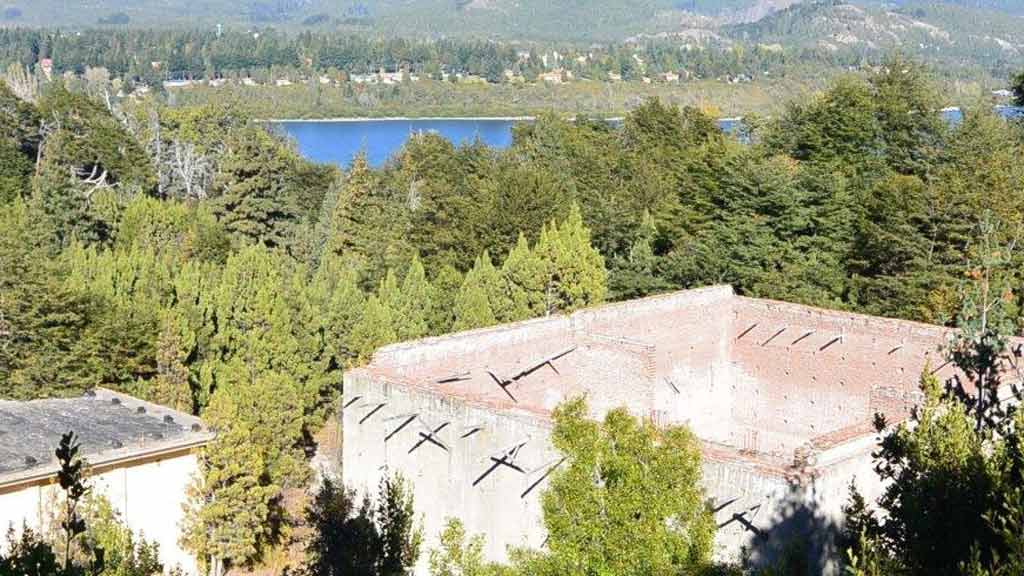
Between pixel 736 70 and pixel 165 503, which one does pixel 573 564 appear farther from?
pixel 736 70

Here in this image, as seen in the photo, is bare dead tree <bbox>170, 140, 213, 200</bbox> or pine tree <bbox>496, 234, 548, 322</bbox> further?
bare dead tree <bbox>170, 140, 213, 200</bbox>

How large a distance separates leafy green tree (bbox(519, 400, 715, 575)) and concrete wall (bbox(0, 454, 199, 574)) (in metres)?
9.08

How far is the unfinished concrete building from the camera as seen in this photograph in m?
11.8

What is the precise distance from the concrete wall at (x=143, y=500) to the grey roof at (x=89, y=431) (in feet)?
0.88

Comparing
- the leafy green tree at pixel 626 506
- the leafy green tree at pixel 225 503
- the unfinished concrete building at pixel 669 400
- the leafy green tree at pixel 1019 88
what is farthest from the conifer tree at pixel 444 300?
the leafy green tree at pixel 626 506

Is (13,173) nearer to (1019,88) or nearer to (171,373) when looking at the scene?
(171,373)

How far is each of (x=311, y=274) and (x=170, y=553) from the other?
19.2 m

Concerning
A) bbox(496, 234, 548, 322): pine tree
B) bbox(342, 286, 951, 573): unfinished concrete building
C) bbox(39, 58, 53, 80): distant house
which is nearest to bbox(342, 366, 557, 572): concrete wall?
bbox(342, 286, 951, 573): unfinished concrete building

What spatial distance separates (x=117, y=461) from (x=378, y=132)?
94.5 metres

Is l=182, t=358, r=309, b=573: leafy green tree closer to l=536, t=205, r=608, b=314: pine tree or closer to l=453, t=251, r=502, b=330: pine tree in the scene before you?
l=453, t=251, r=502, b=330: pine tree

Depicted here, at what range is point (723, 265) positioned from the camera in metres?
27.1

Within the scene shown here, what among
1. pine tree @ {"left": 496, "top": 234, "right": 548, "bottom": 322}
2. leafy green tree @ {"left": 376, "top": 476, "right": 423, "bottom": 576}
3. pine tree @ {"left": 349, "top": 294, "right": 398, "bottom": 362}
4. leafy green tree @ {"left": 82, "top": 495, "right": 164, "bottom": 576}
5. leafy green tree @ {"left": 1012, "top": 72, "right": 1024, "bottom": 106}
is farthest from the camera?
leafy green tree @ {"left": 1012, "top": 72, "right": 1024, "bottom": 106}

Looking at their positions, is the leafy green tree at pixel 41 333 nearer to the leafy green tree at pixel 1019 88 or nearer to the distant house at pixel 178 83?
the leafy green tree at pixel 1019 88

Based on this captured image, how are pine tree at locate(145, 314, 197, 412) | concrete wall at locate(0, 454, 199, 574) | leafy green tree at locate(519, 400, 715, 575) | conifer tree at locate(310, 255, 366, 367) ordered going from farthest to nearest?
conifer tree at locate(310, 255, 366, 367)
pine tree at locate(145, 314, 197, 412)
concrete wall at locate(0, 454, 199, 574)
leafy green tree at locate(519, 400, 715, 575)
